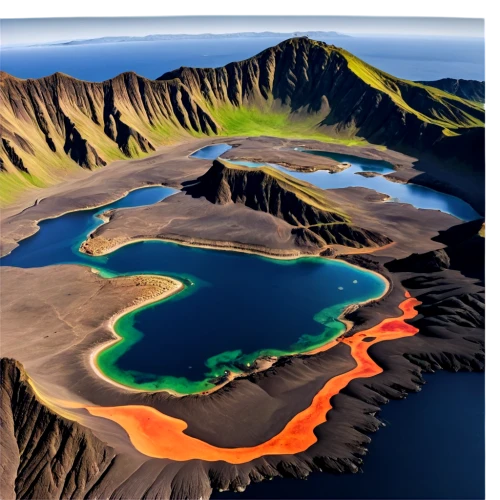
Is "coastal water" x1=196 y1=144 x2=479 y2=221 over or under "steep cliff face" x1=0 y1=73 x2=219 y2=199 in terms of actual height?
under

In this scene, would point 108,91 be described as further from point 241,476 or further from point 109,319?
point 241,476

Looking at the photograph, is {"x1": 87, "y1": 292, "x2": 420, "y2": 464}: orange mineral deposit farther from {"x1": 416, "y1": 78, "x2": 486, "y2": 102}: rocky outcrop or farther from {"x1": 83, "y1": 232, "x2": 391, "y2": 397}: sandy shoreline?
{"x1": 416, "y1": 78, "x2": 486, "y2": 102}: rocky outcrop

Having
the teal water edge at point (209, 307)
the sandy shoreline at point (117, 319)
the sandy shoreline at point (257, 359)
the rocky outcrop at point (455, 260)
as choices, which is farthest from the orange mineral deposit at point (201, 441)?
the rocky outcrop at point (455, 260)

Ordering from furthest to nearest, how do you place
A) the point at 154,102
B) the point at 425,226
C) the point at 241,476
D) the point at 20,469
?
1. the point at 154,102
2. the point at 425,226
3. the point at 241,476
4. the point at 20,469

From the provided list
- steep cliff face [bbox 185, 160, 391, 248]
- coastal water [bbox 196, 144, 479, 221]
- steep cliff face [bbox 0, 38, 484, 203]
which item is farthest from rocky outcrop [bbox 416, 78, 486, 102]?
steep cliff face [bbox 185, 160, 391, 248]

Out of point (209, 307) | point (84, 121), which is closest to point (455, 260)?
point (209, 307)

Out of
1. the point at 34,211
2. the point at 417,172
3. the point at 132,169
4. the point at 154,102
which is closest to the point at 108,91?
A: the point at 154,102

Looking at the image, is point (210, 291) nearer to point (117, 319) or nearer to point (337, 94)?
point (117, 319)

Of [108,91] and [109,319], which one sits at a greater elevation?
[108,91]
